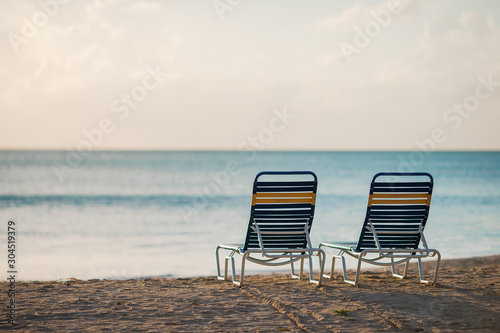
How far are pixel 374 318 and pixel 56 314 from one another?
2549 mm

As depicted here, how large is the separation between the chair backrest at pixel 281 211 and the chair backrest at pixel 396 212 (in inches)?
24.3

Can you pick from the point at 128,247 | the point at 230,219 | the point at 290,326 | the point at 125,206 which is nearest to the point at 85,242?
the point at 128,247

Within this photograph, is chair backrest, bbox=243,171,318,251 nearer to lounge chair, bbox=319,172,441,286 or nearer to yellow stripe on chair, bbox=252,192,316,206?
yellow stripe on chair, bbox=252,192,316,206

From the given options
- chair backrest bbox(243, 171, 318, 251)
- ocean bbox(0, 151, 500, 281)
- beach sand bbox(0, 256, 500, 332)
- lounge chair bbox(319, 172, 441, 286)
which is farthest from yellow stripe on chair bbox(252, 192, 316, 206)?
ocean bbox(0, 151, 500, 281)

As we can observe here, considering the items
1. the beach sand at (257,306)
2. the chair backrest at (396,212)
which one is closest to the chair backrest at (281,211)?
the beach sand at (257,306)

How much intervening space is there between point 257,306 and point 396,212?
196cm

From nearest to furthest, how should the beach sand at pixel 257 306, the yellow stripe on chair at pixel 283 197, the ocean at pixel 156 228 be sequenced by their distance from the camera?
the beach sand at pixel 257 306
the yellow stripe on chair at pixel 283 197
the ocean at pixel 156 228

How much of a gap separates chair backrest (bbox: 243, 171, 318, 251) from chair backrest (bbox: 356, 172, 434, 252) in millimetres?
618

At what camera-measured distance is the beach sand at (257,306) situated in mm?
4488

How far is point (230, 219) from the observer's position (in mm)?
18500

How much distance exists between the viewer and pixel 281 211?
243 inches

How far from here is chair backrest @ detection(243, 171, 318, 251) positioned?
19.8 feet

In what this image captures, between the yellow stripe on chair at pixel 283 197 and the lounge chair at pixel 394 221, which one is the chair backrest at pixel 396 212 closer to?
the lounge chair at pixel 394 221

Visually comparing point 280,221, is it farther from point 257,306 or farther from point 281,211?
point 257,306
